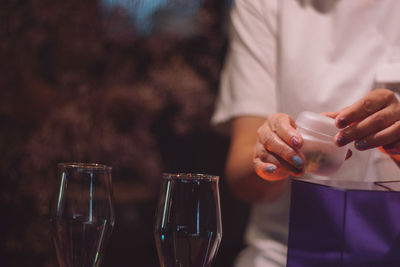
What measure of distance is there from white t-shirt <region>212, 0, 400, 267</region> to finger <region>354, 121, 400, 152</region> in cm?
23

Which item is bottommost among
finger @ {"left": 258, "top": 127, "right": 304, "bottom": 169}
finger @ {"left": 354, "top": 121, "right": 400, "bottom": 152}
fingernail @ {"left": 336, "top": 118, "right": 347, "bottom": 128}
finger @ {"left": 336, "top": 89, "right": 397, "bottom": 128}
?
finger @ {"left": 258, "top": 127, "right": 304, "bottom": 169}

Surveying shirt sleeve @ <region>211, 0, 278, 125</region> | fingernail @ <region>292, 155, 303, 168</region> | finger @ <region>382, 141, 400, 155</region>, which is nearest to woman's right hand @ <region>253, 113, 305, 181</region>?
fingernail @ <region>292, 155, 303, 168</region>

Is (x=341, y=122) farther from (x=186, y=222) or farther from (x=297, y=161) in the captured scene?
(x=186, y=222)

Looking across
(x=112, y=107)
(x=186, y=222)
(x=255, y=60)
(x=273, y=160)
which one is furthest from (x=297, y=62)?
(x=112, y=107)

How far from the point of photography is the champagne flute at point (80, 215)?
0.59 m

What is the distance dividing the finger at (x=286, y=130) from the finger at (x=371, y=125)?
0.18 ft

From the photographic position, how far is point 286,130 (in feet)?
2.27

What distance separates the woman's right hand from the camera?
2.23 ft

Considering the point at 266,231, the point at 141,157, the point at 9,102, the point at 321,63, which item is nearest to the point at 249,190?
the point at 266,231

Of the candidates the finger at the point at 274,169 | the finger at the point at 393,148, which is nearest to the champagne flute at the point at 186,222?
the finger at the point at 274,169

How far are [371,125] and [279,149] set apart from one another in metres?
0.13

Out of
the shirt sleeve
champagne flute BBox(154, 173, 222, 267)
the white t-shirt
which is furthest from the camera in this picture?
the shirt sleeve

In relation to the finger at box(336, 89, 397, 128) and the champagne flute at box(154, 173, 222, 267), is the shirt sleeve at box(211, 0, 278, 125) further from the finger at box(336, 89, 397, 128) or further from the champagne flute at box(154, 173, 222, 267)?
the champagne flute at box(154, 173, 222, 267)

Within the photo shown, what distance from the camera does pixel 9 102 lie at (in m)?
1.92
